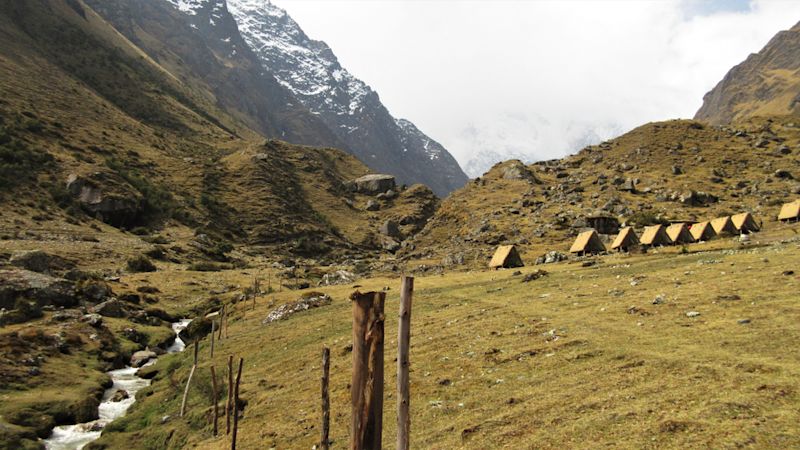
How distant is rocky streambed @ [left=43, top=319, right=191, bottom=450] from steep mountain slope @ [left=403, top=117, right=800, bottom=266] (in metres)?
55.5

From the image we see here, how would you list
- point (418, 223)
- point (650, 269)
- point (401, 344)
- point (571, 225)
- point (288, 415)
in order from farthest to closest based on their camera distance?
point (418, 223), point (571, 225), point (650, 269), point (288, 415), point (401, 344)

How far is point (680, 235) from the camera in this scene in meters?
66.2

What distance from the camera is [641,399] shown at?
15586mm

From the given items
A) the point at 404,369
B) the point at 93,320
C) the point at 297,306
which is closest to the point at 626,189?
the point at 297,306

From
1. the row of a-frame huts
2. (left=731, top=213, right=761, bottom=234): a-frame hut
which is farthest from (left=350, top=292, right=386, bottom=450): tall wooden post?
(left=731, top=213, right=761, bottom=234): a-frame hut

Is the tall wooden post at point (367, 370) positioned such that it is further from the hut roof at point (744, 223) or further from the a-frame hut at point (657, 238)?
the hut roof at point (744, 223)

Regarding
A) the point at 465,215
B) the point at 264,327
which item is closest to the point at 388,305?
the point at 264,327

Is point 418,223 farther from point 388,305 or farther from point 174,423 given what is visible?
point 174,423

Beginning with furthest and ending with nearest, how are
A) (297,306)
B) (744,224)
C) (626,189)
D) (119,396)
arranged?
(626,189) → (744,224) → (297,306) → (119,396)

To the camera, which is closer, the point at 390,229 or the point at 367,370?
the point at 367,370

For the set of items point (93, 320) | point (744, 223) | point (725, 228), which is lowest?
point (93, 320)

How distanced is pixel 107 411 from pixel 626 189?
111231mm

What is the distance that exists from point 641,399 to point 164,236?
122199 millimetres

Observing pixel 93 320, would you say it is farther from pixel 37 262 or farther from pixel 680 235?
pixel 680 235
